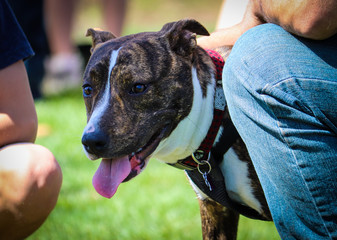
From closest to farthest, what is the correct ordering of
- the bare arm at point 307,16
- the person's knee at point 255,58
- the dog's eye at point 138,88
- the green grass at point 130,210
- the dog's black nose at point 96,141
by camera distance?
the bare arm at point 307,16, the person's knee at point 255,58, the dog's black nose at point 96,141, the dog's eye at point 138,88, the green grass at point 130,210

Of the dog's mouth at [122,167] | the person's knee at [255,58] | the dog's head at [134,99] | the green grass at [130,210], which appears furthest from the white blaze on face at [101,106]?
the green grass at [130,210]

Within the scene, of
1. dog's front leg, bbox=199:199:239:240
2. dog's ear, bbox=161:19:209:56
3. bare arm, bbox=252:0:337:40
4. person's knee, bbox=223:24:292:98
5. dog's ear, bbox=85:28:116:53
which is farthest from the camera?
dog's ear, bbox=85:28:116:53

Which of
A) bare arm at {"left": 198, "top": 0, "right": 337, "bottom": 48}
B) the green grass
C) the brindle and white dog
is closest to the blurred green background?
the green grass

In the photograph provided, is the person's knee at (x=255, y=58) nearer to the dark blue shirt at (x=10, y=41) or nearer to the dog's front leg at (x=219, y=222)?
the dog's front leg at (x=219, y=222)

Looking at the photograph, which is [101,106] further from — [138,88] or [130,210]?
[130,210]

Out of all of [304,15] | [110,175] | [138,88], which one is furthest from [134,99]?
[304,15]

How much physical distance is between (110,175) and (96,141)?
8.6 inches

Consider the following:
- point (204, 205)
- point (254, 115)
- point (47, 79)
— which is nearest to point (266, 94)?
point (254, 115)

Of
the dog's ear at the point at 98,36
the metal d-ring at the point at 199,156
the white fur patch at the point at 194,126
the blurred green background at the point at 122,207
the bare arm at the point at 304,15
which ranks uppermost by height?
the bare arm at the point at 304,15

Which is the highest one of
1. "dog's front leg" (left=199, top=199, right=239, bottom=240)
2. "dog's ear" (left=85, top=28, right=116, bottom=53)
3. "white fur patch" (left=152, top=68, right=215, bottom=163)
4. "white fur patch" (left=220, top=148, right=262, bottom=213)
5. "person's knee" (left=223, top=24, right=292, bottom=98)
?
"person's knee" (left=223, top=24, right=292, bottom=98)

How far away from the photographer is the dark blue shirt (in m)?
2.62

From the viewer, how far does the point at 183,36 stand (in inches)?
103

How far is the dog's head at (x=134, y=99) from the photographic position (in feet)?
7.70

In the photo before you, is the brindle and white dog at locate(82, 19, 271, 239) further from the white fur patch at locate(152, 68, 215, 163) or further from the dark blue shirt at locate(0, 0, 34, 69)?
the dark blue shirt at locate(0, 0, 34, 69)
